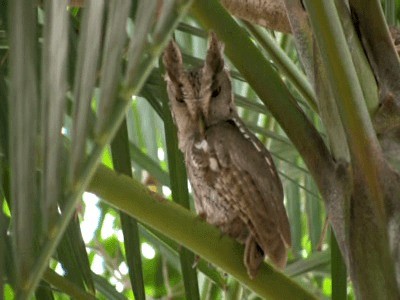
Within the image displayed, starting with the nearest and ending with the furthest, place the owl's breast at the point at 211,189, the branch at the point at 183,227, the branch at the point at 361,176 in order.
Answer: the branch at the point at 361,176 → the branch at the point at 183,227 → the owl's breast at the point at 211,189

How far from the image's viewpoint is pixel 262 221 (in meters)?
1.14

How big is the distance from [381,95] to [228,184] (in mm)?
432

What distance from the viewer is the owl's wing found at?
1122mm

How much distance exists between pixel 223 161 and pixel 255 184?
2.9 inches

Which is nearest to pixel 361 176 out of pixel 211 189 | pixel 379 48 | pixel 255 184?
pixel 379 48

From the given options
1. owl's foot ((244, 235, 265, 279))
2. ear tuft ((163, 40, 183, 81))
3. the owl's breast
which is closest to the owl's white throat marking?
the owl's breast

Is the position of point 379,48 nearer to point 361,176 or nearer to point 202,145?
point 361,176

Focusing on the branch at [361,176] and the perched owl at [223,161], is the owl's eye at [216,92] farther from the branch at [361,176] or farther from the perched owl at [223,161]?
the branch at [361,176]

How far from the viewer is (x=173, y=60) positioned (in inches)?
45.1

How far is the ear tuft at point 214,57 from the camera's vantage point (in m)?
1.04

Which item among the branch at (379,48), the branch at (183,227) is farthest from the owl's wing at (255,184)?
the branch at (379,48)

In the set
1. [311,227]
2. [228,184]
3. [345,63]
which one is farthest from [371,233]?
[311,227]

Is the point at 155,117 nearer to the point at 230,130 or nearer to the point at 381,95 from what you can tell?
the point at 230,130

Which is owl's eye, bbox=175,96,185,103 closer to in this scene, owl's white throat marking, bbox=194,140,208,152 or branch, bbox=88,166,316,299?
owl's white throat marking, bbox=194,140,208,152
